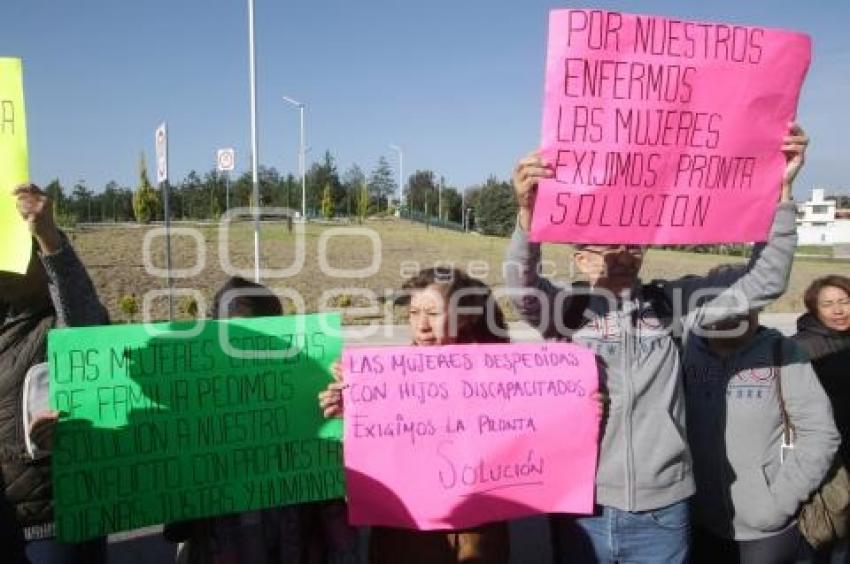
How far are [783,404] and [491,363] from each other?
1106 millimetres

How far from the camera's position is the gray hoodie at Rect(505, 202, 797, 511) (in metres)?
2.33

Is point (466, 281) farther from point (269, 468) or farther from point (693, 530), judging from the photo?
point (693, 530)

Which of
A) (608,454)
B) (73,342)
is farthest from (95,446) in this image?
(608,454)

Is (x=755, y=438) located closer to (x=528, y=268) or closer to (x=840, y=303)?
(x=528, y=268)

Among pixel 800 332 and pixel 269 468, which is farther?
pixel 800 332

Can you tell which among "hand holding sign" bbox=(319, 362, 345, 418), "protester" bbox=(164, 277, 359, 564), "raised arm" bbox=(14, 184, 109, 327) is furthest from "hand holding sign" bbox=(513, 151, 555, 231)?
"raised arm" bbox=(14, 184, 109, 327)

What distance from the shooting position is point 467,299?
2637 mm

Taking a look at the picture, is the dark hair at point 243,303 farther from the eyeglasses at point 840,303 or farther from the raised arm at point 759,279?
the eyeglasses at point 840,303

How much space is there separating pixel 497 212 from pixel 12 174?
190ft

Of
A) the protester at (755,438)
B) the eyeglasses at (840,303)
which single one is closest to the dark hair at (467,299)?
the protester at (755,438)

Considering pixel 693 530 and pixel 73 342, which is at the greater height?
pixel 73 342

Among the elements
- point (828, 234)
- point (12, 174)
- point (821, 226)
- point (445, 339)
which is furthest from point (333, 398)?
point (821, 226)

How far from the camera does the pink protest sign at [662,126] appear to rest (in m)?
2.22

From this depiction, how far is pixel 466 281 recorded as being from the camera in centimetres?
269
